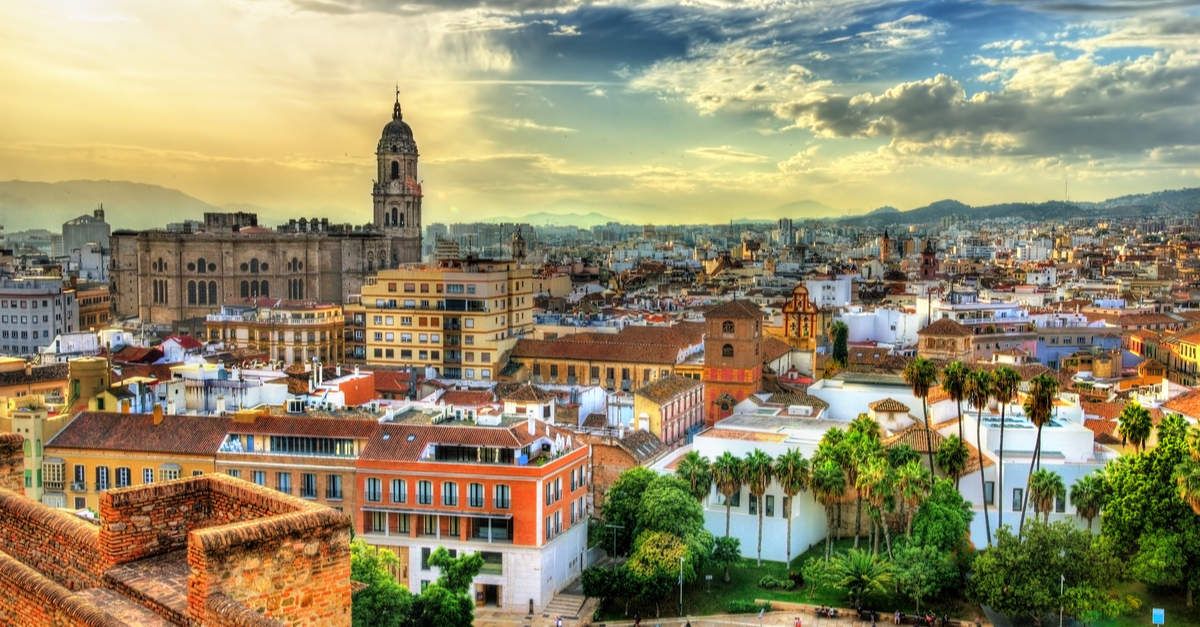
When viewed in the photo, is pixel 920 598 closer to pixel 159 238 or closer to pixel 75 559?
pixel 75 559

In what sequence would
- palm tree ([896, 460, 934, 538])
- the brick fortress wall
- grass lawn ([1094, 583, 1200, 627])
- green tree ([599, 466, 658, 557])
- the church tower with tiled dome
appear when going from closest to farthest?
the brick fortress wall → grass lawn ([1094, 583, 1200, 627]) → palm tree ([896, 460, 934, 538]) → green tree ([599, 466, 658, 557]) → the church tower with tiled dome

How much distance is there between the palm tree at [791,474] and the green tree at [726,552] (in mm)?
1793

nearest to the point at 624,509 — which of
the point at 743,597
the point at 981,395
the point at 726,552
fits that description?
the point at 726,552

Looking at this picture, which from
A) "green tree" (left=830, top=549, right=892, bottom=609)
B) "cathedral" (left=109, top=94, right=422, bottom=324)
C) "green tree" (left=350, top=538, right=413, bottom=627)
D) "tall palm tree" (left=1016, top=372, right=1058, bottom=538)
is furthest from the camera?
"cathedral" (left=109, top=94, right=422, bottom=324)

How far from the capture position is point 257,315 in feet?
234

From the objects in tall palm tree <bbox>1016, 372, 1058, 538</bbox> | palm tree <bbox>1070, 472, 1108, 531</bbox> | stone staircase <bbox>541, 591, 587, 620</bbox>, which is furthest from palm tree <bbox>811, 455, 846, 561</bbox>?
stone staircase <bbox>541, 591, 587, 620</bbox>

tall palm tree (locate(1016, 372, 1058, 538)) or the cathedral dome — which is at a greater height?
the cathedral dome

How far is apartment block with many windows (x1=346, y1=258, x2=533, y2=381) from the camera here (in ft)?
212

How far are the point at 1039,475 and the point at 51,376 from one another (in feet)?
143

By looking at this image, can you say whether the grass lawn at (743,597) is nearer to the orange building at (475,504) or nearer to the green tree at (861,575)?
the green tree at (861,575)

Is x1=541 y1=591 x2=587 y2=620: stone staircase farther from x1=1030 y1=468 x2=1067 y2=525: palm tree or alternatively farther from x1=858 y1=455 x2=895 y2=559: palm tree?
x1=1030 y1=468 x2=1067 y2=525: palm tree

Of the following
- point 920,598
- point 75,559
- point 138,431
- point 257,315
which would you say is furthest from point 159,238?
point 75,559

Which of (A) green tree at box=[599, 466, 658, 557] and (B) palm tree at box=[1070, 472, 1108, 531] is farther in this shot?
(A) green tree at box=[599, 466, 658, 557]

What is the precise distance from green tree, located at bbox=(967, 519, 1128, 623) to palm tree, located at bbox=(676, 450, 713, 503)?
9.31 meters
